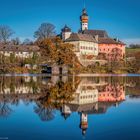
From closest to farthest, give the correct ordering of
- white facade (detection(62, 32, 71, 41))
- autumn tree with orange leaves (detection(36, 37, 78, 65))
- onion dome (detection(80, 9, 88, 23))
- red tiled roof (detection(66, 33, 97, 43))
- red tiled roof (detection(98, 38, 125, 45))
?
autumn tree with orange leaves (detection(36, 37, 78, 65)) → red tiled roof (detection(66, 33, 97, 43)) → white facade (detection(62, 32, 71, 41)) → red tiled roof (detection(98, 38, 125, 45)) → onion dome (detection(80, 9, 88, 23))

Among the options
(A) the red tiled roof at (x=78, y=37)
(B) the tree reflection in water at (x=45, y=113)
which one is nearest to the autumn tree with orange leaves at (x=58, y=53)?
(A) the red tiled roof at (x=78, y=37)

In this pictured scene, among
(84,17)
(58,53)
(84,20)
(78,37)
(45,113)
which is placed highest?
(84,17)

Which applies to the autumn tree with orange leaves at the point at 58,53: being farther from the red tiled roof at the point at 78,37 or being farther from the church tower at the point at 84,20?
the church tower at the point at 84,20

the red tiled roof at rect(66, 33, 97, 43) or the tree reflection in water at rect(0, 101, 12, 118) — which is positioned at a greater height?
the red tiled roof at rect(66, 33, 97, 43)

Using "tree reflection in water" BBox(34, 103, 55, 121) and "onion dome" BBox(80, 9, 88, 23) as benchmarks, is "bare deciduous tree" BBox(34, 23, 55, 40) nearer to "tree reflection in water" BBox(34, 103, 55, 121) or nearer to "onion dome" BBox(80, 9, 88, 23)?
"onion dome" BBox(80, 9, 88, 23)

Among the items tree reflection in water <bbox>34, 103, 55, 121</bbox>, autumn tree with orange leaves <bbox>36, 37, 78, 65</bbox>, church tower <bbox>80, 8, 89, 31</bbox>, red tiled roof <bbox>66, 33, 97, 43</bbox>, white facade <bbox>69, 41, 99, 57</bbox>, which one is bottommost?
tree reflection in water <bbox>34, 103, 55, 121</bbox>

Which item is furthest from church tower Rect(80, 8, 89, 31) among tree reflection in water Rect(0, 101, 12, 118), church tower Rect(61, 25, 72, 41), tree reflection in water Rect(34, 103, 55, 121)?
tree reflection in water Rect(34, 103, 55, 121)

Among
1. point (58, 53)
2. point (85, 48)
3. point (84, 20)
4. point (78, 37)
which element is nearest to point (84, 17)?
point (84, 20)

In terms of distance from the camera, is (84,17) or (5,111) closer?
(5,111)

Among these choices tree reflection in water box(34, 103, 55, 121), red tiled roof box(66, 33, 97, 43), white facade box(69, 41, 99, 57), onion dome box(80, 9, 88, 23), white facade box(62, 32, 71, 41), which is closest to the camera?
tree reflection in water box(34, 103, 55, 121)

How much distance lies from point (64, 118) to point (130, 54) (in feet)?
313

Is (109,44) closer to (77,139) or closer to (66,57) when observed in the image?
(66,57)

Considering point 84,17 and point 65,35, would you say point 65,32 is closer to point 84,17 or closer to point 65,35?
point 65,35

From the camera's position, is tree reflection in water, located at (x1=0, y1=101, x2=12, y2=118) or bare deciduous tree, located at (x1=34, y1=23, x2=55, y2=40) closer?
tree reflection in water, located at (x1=0, y1=101, x2=12, y2=118)
